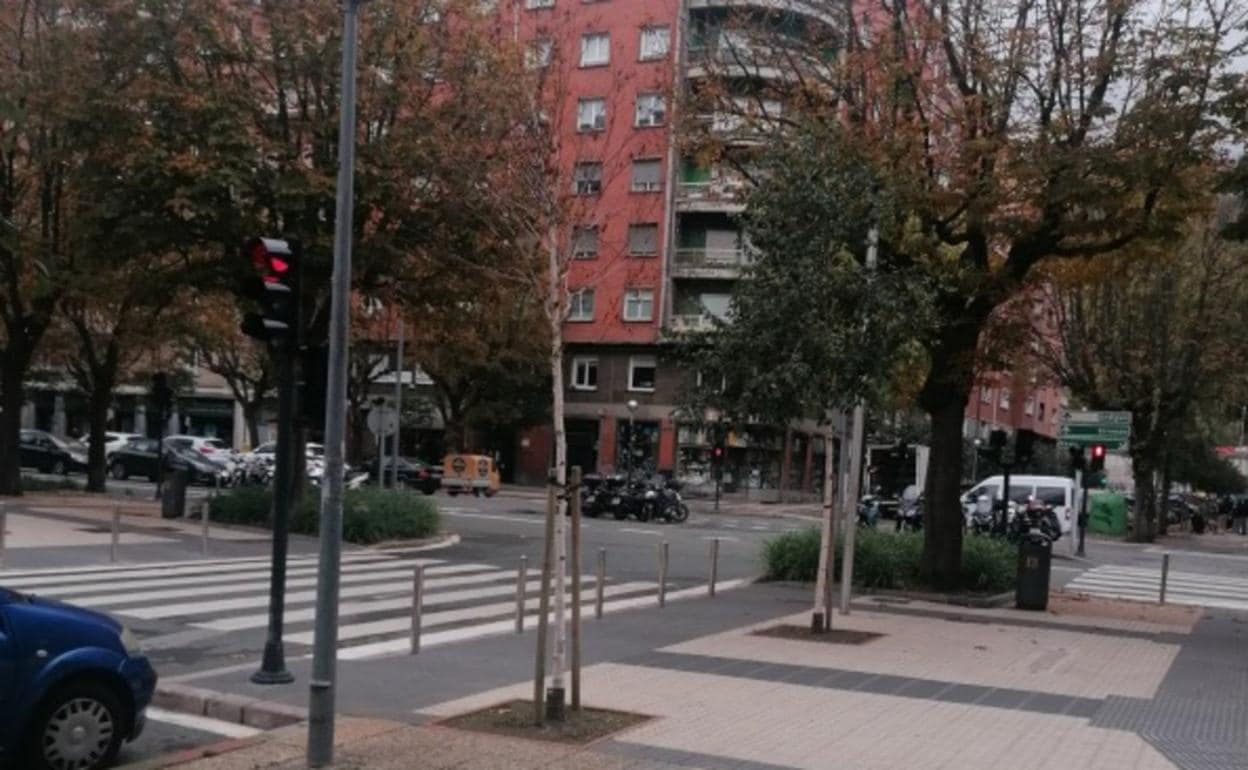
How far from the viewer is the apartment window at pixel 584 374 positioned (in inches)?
2324

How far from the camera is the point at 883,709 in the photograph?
31.0ft

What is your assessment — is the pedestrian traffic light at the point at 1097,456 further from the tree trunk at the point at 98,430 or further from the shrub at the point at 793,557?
the tree trunk at the point at 98,430

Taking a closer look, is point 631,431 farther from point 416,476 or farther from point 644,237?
point 644,237

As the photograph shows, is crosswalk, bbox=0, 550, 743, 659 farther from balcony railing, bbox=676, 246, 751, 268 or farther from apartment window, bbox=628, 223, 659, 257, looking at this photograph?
balcony railing, bbox=676, 246, 751, 268

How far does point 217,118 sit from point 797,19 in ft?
34.8

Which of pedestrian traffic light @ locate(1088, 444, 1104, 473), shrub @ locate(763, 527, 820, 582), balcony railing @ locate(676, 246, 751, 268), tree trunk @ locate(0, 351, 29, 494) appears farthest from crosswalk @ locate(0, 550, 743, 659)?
balcony railing @ locate(676, 246, 751, 268)

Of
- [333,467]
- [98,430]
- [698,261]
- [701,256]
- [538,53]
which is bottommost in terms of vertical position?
[98,430]

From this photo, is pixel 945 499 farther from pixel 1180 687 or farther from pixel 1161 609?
pixel 1180 687

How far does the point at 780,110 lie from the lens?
20203mm

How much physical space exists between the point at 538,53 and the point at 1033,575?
10912mm

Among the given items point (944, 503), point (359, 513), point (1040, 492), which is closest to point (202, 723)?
point (944, 503)

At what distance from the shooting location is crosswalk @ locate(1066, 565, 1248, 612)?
846 inches

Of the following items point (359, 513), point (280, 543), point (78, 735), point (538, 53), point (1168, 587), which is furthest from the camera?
point (1168, 587)

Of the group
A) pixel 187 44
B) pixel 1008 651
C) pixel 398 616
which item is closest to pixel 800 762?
pixel 1008 651
